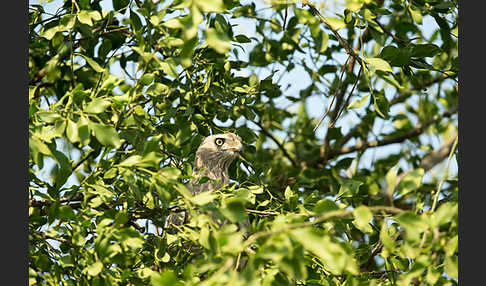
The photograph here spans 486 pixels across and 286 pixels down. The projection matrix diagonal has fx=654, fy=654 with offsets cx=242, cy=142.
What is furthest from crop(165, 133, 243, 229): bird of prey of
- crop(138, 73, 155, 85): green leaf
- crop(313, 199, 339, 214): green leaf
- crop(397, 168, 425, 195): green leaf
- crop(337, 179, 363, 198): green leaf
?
crop(397, 168, 425, 195): green leaf

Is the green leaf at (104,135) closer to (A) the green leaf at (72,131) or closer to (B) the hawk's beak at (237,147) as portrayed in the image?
(A) the green leaf at (72,131)

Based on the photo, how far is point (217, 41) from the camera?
172 centimetres

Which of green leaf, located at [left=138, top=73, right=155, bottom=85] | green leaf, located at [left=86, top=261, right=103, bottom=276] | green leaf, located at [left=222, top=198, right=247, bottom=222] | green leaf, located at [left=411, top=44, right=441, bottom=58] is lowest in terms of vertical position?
green leaf, located at [left=86, top=261, right=103, bottom=276]

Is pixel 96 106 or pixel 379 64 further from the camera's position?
pixel 379 64

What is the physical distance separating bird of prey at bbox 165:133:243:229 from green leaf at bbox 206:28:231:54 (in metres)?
1.46

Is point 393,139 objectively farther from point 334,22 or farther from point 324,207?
point 324,207

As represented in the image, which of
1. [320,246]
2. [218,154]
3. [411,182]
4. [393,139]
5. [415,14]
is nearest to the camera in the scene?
[320,246]

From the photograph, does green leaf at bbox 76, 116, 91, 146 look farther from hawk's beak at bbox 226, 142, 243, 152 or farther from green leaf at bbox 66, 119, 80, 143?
hawk's beak at bbox 226, 142, 243, 152

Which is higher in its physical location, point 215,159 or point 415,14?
point 415,14

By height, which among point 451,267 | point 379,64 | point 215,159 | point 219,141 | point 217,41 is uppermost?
point 217,41

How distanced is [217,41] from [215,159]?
178 centimetres

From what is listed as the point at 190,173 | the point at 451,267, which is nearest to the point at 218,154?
the point at 190,173

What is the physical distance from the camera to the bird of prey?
3242 mm

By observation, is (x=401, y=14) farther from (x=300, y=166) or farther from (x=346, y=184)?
(x=346, y=184)
